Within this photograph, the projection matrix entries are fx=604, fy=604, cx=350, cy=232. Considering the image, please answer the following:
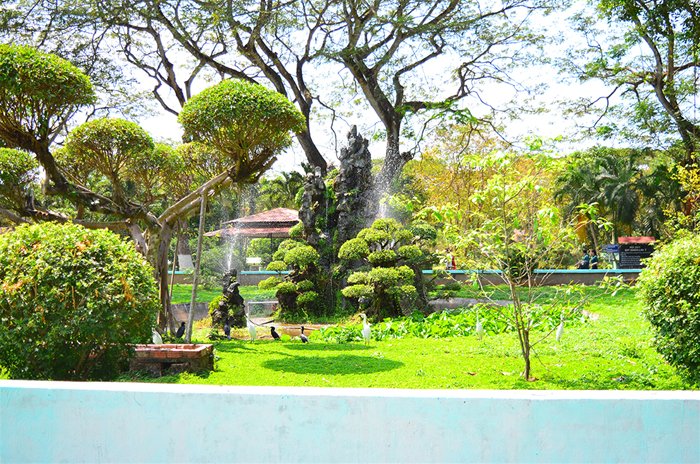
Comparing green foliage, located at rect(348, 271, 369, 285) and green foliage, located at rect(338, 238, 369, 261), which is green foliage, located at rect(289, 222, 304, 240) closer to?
green foliage, located at rect(338, 238, 369, 261)

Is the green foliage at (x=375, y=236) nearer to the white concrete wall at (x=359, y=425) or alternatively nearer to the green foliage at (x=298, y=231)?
the green foliage at (x=298, y=231)

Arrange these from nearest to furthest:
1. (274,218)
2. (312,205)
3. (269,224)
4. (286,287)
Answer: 1. (286,287)
2. (312,205)
3. (269,224)
4. (274,218)

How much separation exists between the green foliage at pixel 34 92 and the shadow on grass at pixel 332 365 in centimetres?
388

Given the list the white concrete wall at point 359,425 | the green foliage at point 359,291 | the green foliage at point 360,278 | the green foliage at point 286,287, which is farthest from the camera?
the green foliage at point 286,287

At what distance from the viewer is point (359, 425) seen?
257cm

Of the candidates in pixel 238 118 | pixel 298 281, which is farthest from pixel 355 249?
pixel 238 118

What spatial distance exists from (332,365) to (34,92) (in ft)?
14.9

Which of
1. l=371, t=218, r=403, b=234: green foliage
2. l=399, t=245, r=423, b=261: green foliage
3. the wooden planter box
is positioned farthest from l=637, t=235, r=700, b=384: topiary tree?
l=371, t=218, r=403, b=234: green foliage

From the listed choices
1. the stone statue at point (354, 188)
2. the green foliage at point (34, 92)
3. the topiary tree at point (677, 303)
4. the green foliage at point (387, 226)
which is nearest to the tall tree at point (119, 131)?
the green foliage at point (34, 92)

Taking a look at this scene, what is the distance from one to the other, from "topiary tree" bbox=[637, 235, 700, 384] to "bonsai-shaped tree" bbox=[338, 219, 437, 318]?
576 cm

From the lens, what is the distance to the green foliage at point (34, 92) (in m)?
6.67

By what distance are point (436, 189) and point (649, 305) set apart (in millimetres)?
18278

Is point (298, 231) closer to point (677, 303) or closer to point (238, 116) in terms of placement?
point (238, 116)

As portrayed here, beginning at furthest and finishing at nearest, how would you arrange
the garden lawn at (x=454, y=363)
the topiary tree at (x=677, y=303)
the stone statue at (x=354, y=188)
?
the stone statue at (x=354, y=188) < the garden lawn at (x=454, y=363) < the topiary tree at (x=677, y=303)
